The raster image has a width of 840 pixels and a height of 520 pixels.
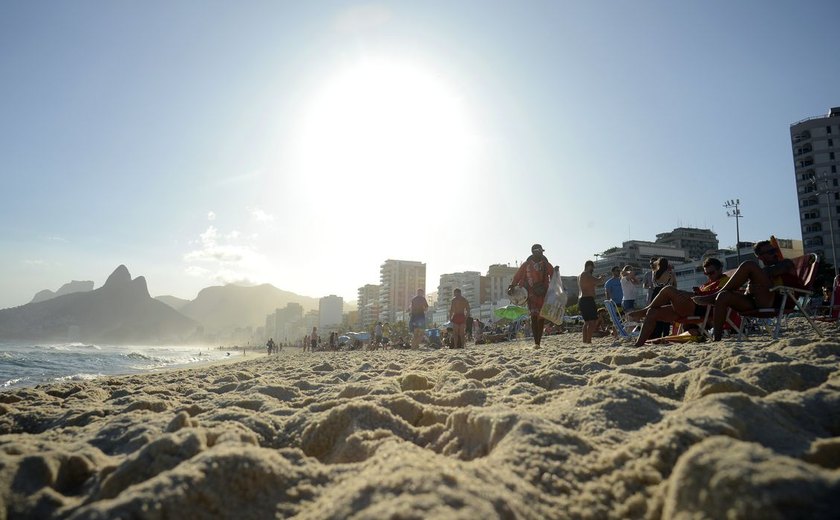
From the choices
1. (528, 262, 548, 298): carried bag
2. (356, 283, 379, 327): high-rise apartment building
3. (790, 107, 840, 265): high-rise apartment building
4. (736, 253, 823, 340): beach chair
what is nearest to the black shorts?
(528, 262, 548, 298): carried bag

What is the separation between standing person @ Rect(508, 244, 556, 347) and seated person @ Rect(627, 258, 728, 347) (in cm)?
147

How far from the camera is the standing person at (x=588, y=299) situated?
7.72 meters

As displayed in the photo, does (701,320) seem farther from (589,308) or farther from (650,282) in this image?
(650,282)

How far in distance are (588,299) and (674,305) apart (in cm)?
Answer: 226

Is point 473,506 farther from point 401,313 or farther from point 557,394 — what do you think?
point 401,313

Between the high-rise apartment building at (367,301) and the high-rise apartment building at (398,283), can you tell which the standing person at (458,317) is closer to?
the high-rise apartment building at (398,283)

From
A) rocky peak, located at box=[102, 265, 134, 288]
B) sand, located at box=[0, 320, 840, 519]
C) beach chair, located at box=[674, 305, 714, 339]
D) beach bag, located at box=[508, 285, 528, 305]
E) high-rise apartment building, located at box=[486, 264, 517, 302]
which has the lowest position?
sand, located at box=[0, 320, 840, 519]

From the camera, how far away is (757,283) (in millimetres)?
4867

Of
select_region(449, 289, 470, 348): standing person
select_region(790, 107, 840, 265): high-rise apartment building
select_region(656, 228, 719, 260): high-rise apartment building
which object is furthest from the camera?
select_region(656, 228, 719, 260): high-rise apartment building

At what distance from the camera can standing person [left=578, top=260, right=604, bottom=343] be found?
7.72 metres

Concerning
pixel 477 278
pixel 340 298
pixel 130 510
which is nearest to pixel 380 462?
pixel 130 510

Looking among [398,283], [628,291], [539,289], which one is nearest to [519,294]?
[539,289]

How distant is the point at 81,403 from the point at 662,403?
419cm

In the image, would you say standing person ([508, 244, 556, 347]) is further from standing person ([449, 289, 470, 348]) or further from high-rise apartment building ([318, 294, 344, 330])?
high-rise apartment building ([318, 294, 344, 330])
